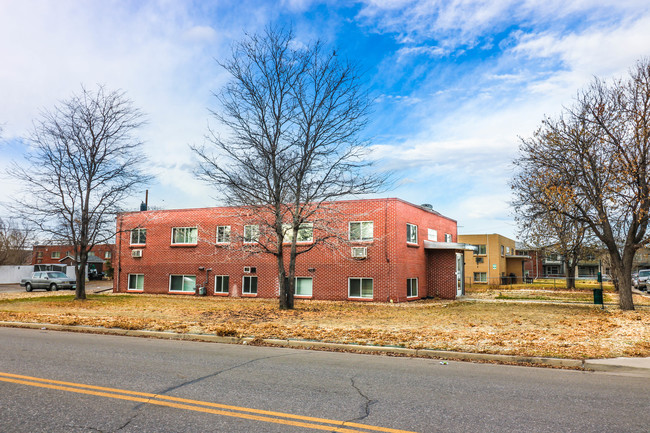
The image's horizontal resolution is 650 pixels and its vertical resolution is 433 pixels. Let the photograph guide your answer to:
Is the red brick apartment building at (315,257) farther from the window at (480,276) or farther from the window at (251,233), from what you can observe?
the window at (480,276)

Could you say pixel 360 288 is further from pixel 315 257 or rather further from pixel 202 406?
pixel 202 406

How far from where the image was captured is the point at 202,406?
560 centimetres

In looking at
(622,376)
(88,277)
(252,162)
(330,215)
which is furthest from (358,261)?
(88,277)

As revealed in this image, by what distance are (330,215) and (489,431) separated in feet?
52.9

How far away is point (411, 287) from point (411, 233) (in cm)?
305

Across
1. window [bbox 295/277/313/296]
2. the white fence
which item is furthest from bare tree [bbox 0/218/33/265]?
window [bbox 295/277/313/296]

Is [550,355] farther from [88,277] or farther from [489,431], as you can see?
[88,277]

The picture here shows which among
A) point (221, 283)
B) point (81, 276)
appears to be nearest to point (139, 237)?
point (81, 276)

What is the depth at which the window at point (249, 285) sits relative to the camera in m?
28.5

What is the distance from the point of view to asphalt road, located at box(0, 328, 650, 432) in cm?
502

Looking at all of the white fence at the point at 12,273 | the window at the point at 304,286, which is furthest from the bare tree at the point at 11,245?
the window at the point at 304,286

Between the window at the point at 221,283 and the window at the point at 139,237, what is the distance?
20.5ft

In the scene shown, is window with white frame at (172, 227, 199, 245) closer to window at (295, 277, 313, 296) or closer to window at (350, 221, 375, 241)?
window at (295, 277, 313, 296)

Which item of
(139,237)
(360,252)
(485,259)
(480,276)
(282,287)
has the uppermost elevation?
(139,237)
